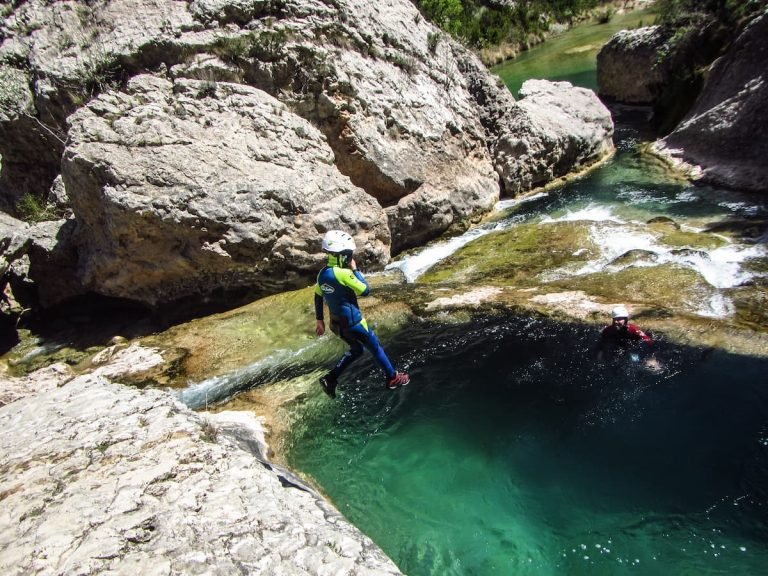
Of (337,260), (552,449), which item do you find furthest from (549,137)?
(552,449)

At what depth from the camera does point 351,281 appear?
22.6 feet

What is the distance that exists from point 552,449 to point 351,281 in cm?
343

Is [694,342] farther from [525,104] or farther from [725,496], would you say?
[525,104]

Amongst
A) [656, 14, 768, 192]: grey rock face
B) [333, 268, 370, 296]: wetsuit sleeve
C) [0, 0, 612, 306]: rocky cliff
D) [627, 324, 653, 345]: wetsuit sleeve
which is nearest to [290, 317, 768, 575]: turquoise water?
[627, 324, 653, 345]: wetsuit sleeve

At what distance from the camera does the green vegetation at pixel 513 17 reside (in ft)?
156

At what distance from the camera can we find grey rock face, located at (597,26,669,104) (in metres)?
23.6

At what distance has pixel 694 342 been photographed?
768cm

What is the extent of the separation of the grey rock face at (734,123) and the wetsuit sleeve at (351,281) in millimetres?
12402

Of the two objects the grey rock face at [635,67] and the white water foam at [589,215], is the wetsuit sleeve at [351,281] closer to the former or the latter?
the white water foam at [589,215]

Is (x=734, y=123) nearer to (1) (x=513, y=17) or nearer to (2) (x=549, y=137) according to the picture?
(2) (x=549, y=137)

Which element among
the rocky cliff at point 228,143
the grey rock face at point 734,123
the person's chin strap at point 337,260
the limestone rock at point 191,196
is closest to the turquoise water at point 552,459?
the person's chin strap at point 337,260

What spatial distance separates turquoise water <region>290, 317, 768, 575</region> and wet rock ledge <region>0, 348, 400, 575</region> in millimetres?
1477

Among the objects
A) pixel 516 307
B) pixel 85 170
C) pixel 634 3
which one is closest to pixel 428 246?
pixel 516 307

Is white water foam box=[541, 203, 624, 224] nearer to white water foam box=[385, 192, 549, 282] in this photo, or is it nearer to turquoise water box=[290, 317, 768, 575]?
white water foam box=[385, 192, 549, 282]
